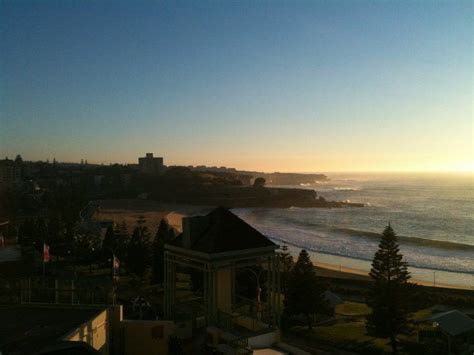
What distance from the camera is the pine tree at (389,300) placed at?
47.4ft

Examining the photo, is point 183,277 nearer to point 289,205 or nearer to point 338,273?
point 338,273

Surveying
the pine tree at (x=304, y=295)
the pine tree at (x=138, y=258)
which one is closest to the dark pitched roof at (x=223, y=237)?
the pine tree at (x=304, y=295)

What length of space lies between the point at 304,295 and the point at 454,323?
4941 mm

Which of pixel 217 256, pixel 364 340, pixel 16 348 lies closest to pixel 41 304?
pixel 16 348

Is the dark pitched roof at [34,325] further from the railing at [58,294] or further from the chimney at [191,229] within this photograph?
the chimney at [191,229]

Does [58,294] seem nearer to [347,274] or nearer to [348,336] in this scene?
[348,336]

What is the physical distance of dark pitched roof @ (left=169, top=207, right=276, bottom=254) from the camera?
8156mm

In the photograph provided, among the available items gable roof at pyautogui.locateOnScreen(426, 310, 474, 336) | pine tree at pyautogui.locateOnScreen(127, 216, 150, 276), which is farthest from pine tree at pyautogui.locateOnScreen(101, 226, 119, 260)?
gable roof at pyautogui.locateOnScreen(426, 310, 474, 336)

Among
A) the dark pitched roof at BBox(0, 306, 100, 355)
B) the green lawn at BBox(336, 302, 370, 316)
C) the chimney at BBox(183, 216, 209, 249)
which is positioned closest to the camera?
the dark pitched roof at BBox(0, 306, 100, 355)

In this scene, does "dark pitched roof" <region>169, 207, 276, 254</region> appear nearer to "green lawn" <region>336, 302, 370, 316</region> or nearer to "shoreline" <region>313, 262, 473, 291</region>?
"green lawn" <region>336, 302, 370, 316</region>

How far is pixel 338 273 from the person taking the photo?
28.2m

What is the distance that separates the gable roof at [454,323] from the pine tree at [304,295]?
153 inches

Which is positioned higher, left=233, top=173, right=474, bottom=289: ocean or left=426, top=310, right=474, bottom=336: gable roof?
left=426, top=310, right=474, bottom=336: gable roof

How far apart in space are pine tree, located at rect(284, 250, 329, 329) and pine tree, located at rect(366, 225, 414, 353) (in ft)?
5.99
